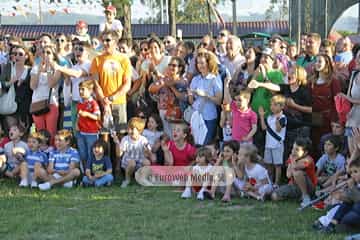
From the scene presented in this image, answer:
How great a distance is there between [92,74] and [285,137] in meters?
2.47

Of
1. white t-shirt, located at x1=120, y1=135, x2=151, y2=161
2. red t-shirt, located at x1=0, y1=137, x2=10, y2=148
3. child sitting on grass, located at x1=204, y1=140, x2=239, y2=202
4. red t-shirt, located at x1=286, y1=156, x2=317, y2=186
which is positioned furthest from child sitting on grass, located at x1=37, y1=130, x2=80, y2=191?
red t-shirt, located at x1=286, y1=156, x2=317, y2=186

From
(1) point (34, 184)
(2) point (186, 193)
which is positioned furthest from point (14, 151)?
(2) point (186, 193)

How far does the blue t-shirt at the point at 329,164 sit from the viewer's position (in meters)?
6.59

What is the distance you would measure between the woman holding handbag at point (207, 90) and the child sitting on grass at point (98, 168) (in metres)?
1.21

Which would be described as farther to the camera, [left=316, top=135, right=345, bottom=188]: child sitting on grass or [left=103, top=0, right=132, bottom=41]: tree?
[left=103, top=0, right=132, bottom=41]: tree

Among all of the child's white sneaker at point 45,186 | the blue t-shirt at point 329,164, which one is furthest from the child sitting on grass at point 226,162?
the child's white sneaker at point 45,186

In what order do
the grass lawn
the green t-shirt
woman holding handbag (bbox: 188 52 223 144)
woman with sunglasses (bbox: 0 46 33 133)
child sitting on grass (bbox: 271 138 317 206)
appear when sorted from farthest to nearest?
woman with sunglasses (bbox: 0 46 33 133), woman holding handbag (bbox: 188 52 223 144), the green t-shirt, child sitting on grass (bbox: 271 138 317 206), the grass lawn

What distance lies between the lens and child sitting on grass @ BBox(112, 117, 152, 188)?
25.3ft

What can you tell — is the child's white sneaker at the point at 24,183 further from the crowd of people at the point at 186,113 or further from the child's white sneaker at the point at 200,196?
the child's white sneaker at the point at 200,196

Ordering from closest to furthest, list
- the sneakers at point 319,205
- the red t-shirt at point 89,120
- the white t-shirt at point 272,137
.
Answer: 1. the sneakers at point 319,205
2. the white t-shirt at point 272,137
3. the red t-shirt at point 89,120

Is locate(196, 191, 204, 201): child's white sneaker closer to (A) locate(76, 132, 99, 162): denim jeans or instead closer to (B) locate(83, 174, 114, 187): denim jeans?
(B) locate(83, 174, 114, 187): denim jeans

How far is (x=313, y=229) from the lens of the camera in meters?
5.40

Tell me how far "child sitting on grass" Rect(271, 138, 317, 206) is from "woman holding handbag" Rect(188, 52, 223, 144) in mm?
1292

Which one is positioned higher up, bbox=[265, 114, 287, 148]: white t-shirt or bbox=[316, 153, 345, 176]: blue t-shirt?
bbox=[265, 114, 287, 148]: white t-shirt
